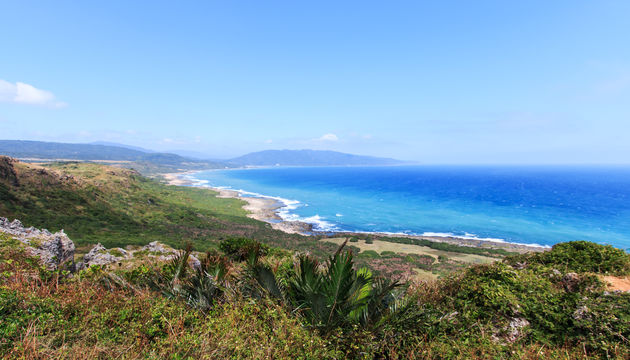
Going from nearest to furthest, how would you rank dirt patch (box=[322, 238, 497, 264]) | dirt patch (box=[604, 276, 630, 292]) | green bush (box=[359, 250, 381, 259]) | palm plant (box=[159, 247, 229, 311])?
1. palm plant (box=[159, 247, 229, 311])
2. dirt patch (box=[604, 276, 630, 292])
3. green bush (box=[359, 250, 381, 259])
4. dirt patch (box=[322, 238, 497, 264])

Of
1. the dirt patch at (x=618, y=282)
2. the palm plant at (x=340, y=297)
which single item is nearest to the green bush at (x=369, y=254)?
the dirt patch at (x=618, y=282)

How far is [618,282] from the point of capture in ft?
19.4

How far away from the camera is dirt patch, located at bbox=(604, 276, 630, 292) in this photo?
558 centimetres

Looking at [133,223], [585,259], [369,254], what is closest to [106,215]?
[133,223]

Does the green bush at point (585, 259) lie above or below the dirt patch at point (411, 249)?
above

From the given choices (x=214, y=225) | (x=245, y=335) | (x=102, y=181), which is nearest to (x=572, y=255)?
(x=245, y=335)

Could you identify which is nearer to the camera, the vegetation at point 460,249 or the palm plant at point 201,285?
the palm plant at point 201,285

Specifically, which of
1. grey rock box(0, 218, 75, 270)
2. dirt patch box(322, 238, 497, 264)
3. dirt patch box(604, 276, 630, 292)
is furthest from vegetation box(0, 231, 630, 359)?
dirt patch box(322, 238, 497, 264)

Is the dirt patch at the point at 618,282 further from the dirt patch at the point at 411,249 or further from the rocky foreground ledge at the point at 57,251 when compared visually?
the dirt patch at the point at 411,249

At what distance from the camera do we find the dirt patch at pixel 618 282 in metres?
5.58

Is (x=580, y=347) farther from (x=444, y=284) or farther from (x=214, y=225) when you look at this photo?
(x=214, y=225)

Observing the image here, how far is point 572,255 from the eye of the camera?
7188 millimetres

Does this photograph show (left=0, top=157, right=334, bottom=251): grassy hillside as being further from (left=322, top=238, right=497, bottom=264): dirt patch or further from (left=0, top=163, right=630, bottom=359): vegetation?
(left=0, top=163, right=630, bottom=359): vegetation

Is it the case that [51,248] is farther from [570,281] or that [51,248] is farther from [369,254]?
[369,254]
